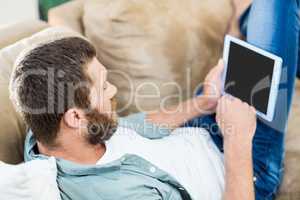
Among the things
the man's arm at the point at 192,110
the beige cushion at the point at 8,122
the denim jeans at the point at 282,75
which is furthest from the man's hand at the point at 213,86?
the beige cushion at the point at 8,122

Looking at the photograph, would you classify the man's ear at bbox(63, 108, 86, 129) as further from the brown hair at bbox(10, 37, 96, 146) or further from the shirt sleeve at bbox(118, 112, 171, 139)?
the shirt sleeve at bbox(118, 112, 171, 139)

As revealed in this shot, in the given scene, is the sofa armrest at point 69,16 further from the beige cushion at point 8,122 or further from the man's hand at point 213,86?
the man's hand at point 213,86

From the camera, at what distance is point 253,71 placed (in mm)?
1053

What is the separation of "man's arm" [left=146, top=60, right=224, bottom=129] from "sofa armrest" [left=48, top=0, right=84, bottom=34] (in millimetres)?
380

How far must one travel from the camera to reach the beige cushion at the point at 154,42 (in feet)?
4.38

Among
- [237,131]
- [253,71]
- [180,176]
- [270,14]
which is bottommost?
[180,176]

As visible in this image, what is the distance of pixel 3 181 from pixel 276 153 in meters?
0.67

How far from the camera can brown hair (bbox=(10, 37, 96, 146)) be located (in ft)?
2.82

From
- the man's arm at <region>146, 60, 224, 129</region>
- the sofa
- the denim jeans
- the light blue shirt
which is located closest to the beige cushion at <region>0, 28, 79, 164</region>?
the light blue shirt

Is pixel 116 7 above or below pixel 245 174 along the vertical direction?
above

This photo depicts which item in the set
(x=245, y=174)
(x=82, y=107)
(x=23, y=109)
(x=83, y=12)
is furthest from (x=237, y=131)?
(x=83, y=12)

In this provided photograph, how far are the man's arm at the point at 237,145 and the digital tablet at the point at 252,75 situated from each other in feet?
0.11

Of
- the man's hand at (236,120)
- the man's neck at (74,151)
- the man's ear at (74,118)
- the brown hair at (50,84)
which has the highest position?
the brown hair at (50,84)

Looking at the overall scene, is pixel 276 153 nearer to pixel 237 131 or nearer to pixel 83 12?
pixel 237 131
